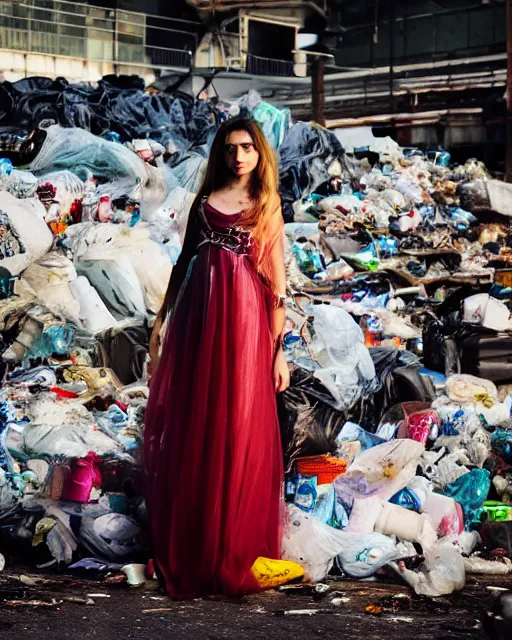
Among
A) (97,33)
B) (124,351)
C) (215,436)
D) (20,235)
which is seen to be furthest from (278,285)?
(97,33)

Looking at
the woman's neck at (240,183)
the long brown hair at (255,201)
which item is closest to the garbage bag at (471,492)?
the long brown hair at (255,201)

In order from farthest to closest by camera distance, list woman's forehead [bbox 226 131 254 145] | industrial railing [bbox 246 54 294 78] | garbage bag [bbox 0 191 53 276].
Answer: industrial railing [bbox 246 54 294 78]
garbage bag [bbox 0 191 53 276]
woman's forehead [bbox 226 131 254 145]

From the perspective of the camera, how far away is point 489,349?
18.1 feet

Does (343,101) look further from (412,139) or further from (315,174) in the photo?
(315,174)

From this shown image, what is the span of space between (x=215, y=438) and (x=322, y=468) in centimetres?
85

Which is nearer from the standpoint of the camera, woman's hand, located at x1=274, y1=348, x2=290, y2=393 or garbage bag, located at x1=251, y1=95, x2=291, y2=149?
woman's hand, located at x1=274, y1=348, x2=290, y2=393

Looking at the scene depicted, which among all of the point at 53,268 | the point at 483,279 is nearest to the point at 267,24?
the point at 483,279

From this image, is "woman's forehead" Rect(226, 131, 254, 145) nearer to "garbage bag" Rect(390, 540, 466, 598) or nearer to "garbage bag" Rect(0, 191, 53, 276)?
"garbage bag" Rect(390, 540, 466, 598)

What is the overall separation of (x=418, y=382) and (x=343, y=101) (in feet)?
24.0

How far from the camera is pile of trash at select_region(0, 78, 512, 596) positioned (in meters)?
3.72

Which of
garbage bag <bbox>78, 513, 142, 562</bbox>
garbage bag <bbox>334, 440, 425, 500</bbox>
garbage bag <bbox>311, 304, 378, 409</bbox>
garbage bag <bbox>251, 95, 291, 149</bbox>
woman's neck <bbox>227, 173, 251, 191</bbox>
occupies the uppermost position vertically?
garbage bag <bbox>251, 95, 291, 149</bbox>

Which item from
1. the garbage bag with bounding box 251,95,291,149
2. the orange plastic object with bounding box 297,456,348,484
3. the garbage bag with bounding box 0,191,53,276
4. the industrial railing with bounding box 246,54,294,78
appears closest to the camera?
the orange plastic object with bounding box 297,456,348,484

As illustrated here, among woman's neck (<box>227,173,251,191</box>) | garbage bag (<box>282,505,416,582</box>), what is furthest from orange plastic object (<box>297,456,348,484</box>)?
woman's neck (<box>227,173,251,191</box>)

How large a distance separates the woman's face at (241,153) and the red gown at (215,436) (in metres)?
0.15
